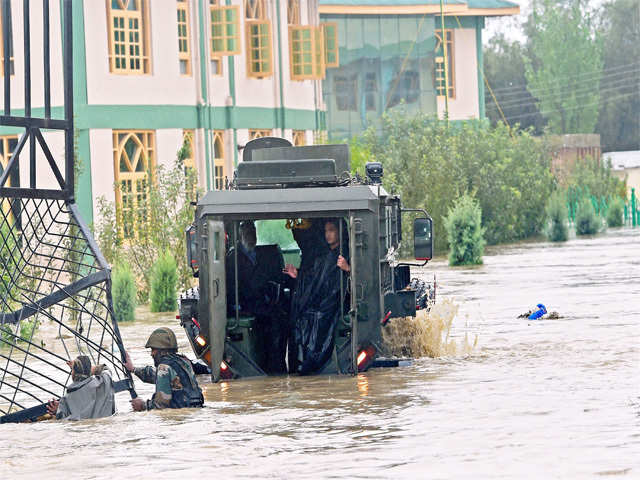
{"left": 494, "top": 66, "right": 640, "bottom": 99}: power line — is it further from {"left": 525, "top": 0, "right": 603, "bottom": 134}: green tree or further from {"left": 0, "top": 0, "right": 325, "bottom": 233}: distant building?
{"left": 0, "top": 0, "right": 325, "bottom": 233}: distant building

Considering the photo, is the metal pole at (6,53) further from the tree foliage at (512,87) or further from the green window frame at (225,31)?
the tree foliage at (512,87)

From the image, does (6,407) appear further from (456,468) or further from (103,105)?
(103,105)

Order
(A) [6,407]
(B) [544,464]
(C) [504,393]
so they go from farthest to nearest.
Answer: (A) [6,407]
(C) [504,393]
(B) [544,464]

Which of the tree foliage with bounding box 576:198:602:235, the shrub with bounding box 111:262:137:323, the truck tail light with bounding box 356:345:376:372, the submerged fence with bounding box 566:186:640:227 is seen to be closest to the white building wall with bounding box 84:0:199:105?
the shrub with bounding box 111:262:137:323

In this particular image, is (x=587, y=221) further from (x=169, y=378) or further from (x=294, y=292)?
(x=169, y=378)

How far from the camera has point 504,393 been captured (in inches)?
528

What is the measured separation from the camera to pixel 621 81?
275ft

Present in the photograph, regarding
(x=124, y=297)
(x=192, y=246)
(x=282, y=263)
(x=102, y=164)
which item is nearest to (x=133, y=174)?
(x=102, y=164)

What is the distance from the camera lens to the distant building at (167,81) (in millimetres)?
27844

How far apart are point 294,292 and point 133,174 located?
14.7 m

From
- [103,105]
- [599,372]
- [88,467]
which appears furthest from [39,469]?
[103,105]

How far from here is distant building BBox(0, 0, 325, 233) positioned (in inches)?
1096

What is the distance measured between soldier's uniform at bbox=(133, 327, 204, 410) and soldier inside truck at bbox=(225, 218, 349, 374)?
78.1 inches

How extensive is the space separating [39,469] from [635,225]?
135 feet
